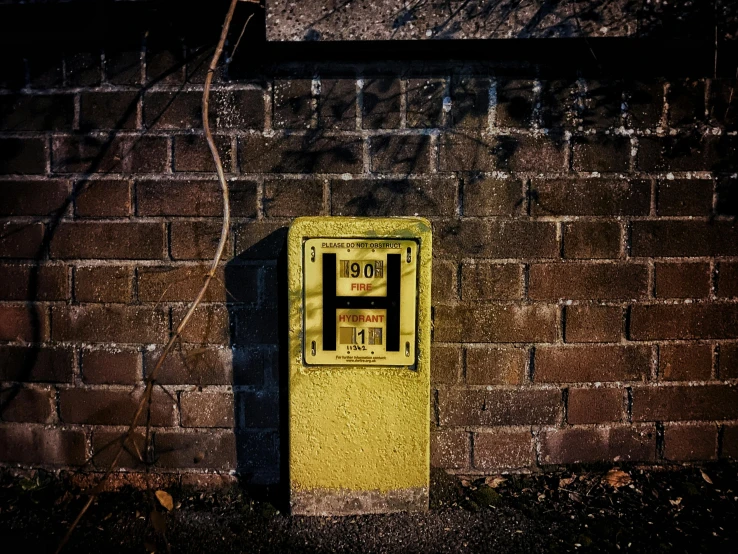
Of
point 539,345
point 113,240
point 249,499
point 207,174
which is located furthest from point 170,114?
point 539,345

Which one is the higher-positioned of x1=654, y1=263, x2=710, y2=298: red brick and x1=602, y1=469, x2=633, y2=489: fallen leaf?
x1=654, y1=263, x2=710, y2=298: red brick

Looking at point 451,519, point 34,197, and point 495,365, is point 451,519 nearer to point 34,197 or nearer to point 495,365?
point 495,365

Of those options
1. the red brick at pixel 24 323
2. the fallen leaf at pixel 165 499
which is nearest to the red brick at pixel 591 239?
the fallen leaf at pixel 165 499

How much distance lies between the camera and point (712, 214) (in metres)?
1.84

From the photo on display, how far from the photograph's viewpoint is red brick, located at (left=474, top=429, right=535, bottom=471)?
1.90 metres

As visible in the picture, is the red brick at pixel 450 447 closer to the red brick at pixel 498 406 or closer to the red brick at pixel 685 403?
the red brick at pixel 498 406

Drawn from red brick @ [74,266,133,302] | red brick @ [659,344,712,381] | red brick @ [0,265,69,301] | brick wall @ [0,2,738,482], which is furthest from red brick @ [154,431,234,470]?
red brick @ [659,344,712,381]

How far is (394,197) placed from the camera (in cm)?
181

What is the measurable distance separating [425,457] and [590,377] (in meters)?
0.73

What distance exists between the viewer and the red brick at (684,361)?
6.17ft

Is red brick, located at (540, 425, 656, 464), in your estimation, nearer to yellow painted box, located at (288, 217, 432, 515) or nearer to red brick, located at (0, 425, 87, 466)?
yellow painted box, located at (288, 217, 432, 515)

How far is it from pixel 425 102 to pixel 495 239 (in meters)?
0.56

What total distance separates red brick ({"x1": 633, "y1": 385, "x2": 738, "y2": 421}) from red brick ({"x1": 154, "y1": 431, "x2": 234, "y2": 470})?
62.0 inches

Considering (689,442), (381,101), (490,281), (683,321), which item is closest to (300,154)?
(381,101)
